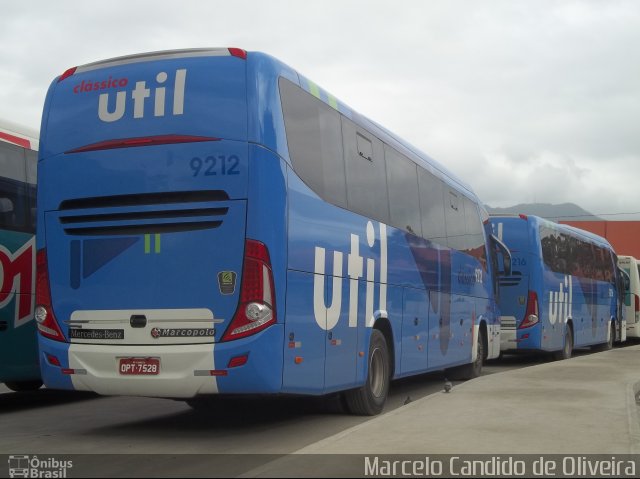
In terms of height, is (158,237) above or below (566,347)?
above

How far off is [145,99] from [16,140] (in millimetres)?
3679

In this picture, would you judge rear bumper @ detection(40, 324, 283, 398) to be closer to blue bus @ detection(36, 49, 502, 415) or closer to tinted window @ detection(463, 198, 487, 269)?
blue bus @ detection(36, 49, 502, 415)

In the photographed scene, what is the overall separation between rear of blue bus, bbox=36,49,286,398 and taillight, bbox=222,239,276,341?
0.01 m

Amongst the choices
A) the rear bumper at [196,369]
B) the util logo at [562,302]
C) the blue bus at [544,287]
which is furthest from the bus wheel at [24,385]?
the util logo at [562,302]

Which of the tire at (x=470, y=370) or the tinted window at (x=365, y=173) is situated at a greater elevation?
the tinted window at (x=365, y=173)

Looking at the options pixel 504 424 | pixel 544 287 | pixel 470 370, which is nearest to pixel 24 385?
pixel 504 424

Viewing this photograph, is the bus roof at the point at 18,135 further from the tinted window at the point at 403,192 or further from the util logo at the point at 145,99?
the tinted window at the point at 403,192

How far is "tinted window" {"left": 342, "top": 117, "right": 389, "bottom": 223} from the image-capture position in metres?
9.50

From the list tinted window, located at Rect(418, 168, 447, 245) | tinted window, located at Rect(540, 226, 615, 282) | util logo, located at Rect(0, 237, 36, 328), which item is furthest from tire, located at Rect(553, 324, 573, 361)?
util logo, located at Rect(0, 237, 36, 328)

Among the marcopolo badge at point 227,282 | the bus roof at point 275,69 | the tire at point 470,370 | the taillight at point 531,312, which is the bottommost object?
the tire at point 470,370

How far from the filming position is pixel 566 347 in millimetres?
21672

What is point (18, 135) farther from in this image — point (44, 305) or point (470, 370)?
point (470, 370)

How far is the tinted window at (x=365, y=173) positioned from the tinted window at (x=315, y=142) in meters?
0.23

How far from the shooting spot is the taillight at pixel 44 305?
832cm
